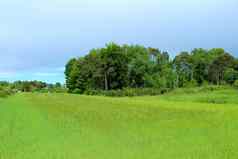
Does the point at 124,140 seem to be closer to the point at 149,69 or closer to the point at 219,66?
the point at 149,69

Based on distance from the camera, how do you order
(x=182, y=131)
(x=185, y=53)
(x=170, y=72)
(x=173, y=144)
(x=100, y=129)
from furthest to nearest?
1. (x=185, y=53)
2. (x=170, y=72)
3. (x=100, y=129)
4. (x=182, y=131)
5. (x=173, y=144)

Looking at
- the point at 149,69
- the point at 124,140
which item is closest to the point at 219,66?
the point at 149,69

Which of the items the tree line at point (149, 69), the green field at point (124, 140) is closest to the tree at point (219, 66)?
the tree line at point (149, 69)

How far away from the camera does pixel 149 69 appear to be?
53.2 meters

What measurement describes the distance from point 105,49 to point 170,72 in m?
11.8

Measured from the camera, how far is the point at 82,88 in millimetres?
58562

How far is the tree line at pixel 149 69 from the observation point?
52875mm

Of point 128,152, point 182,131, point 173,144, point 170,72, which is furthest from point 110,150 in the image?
point 170,72

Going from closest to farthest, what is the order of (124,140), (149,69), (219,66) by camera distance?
1. (124,140)
2. (149,69)
3. (219,66)

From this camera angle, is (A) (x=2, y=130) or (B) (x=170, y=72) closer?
(A) (x=2, y=130)

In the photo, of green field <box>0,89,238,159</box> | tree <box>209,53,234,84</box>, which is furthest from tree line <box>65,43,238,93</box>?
green field <box>0,89,238,159</box>

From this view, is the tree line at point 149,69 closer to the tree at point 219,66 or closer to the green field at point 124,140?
the tree at point 219,66

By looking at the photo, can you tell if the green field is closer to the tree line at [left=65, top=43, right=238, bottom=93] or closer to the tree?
the tree line at [left=65, top=43, right=238, bottom=93]

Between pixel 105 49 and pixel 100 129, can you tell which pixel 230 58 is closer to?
pixel 105 49
